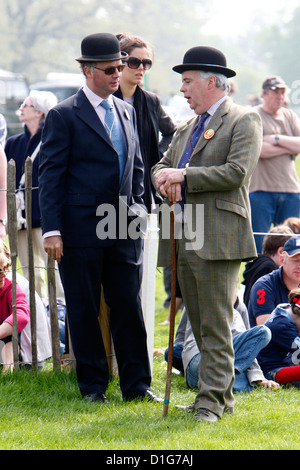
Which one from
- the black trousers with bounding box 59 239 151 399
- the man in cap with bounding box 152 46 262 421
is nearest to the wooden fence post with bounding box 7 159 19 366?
the black trousers with bounding box 59 239 151 399

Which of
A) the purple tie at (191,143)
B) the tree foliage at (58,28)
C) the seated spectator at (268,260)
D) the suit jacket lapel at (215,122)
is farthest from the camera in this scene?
the tree foliage at (58,28)

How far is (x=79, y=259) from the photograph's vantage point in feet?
16.4

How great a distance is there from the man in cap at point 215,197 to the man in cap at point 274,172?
12.6 ft

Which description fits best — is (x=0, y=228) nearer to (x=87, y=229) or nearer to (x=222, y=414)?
(x=87, y=229)

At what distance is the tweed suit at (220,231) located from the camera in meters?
4.51

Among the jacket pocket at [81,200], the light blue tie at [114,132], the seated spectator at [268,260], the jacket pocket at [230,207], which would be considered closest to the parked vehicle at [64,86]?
the seated spectator at [268,260]

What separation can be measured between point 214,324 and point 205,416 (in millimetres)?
511

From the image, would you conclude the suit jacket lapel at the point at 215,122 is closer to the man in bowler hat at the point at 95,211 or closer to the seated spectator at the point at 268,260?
the man in bowler hat at the point at 95,211

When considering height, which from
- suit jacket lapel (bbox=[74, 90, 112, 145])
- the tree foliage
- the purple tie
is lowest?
the purple tie

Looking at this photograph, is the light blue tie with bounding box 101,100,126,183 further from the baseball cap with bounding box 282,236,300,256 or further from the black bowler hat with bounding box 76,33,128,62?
the baseball cap with bounding box 282,236,300,256

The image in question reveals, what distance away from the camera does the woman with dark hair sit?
5602mm

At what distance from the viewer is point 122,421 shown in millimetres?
4680

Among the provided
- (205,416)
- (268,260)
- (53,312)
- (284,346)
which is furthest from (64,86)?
(205,416)

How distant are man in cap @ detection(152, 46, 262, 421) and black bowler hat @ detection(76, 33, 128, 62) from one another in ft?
1.67
